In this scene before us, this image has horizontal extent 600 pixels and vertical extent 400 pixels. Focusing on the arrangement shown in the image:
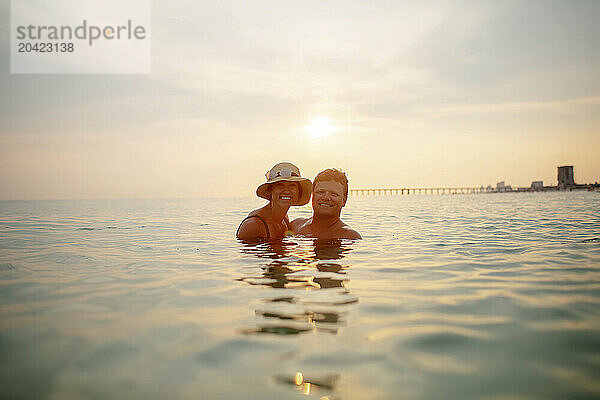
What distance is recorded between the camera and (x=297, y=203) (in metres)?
8.45

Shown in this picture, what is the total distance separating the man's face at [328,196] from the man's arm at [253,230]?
1.29m

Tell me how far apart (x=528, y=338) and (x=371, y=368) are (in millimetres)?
1420

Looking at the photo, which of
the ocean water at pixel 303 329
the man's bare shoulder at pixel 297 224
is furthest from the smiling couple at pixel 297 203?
the ocean water at pixel 303 329

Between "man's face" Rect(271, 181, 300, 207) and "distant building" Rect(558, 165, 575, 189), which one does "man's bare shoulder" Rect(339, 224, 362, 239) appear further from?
"distant building" Rect(558, 165, 575, 189)

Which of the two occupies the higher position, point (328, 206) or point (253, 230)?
point (328, 206)

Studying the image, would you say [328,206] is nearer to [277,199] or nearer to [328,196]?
[328,196]

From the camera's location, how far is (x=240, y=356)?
2.77m

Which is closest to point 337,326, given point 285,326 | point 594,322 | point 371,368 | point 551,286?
point 285,326

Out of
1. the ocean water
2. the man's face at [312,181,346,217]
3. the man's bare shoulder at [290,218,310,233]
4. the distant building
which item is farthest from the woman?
the distant building

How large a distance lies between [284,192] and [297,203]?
424 millimetres

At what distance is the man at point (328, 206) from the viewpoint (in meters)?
8.60

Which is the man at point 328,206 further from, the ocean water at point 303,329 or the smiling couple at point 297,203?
the ocean water at point 303,329

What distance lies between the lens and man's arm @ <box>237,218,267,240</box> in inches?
345

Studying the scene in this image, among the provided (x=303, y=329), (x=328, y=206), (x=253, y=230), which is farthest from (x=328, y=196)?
(x=303, y=329)
